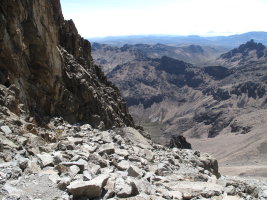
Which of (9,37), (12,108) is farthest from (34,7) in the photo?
(12,108)

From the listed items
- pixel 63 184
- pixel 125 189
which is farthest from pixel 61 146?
pixel 125 189

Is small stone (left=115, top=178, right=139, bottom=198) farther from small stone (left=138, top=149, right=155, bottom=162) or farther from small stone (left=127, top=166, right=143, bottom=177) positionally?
small stone (left=138, top=149, right=155, bottom=162)

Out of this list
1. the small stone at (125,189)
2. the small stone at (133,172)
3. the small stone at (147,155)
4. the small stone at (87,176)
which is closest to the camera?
the small stone at (125,189)

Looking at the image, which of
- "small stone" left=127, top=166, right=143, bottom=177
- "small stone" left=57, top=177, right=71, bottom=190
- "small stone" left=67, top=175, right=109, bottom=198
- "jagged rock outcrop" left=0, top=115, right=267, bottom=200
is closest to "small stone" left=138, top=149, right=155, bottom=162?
"jagged rock outcrop" left=0, top=115, right=267, bottom=200

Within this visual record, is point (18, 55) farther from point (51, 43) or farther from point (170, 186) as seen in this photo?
point (170, 186)

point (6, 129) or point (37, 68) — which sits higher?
point (37, 68)

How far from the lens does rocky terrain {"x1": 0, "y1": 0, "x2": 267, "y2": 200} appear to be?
12711 mm

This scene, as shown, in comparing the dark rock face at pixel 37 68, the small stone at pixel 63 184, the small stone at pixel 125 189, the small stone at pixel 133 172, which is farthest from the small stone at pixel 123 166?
the dark rock face at pixel 37 68

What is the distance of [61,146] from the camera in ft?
60.8

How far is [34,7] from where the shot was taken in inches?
1138

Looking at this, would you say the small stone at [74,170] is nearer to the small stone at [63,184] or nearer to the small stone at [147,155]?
the small stone at [63,184]

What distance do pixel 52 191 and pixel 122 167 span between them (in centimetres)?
517

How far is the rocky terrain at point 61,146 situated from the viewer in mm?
12711

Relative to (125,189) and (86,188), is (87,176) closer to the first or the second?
(86,188)
